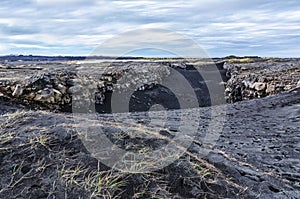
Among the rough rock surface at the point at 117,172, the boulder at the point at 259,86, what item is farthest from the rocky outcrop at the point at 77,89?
the rough rock surface at the point at 117,172

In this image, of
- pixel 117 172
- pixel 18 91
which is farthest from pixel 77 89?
pixel 117 172

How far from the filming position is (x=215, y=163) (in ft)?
14.0

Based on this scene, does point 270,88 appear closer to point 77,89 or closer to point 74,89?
point 77,89

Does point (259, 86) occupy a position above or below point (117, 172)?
above

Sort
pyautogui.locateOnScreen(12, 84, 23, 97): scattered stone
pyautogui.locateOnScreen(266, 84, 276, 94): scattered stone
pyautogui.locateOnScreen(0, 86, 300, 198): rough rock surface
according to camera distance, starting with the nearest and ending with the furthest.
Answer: pyautogui.locateOnScreen(0, 86, 300, 198): rough rock surface, pyautogui.locateOnScreen(12, 84, 23, 97): scattered stone, pyautogui.locateOnScreen(266, 84, 276, 94): scattered stone

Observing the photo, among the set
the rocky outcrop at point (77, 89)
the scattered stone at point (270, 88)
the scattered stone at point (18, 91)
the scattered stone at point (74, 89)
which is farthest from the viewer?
the scattered stone at point (270, 88)

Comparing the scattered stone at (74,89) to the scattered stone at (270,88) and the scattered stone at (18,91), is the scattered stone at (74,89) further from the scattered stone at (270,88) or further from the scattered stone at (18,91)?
the scattered stone at (270,88)

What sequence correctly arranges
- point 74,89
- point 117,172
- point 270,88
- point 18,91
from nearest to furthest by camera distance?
point 117,172, point 18,91, point 74,89, point 270,88

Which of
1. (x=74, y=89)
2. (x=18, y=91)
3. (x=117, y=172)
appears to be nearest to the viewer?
(x=117, y=172)

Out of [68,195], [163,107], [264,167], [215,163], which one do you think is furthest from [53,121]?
[163,107]

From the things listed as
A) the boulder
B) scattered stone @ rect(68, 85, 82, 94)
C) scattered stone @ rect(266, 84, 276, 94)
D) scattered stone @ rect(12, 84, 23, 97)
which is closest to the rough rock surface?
scattered stone @ rect(12, 84, 23, 97)

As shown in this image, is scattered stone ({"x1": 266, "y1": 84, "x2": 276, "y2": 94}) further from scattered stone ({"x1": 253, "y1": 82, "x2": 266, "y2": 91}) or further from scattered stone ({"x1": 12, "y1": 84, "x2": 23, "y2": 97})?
scattered stone ({"x1": 12, "y1": 84, "x2": 23, "y2": 97})

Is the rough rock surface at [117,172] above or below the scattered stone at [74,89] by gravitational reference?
below

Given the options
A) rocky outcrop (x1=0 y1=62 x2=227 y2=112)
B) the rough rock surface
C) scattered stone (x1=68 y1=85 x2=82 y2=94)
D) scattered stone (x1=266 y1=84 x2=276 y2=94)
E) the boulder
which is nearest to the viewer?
the rough rock surface
